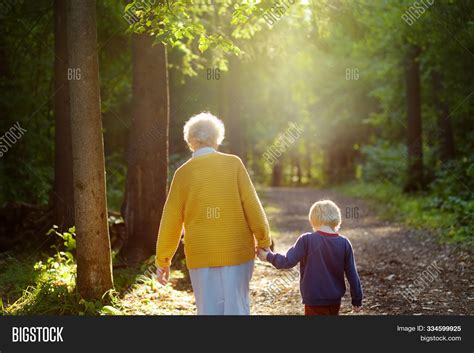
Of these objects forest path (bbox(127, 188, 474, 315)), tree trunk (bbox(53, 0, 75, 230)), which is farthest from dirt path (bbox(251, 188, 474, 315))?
tree trunk (bbox(53, 0, 75, 230))

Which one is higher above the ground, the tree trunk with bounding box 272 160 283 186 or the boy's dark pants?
the tree trunk with bounding box 272 160 283 186

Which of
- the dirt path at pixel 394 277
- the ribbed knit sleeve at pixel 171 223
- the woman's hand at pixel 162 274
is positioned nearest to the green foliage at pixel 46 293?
the woman's hand at pixel 162 274

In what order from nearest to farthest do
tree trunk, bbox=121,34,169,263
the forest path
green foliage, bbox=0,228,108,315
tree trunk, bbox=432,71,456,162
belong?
green foliage, bbox=0,228,108,315 < the forest path < tree trunk, bbox=121,34,169,263 < tree trunk, bbox=432,71,456,162

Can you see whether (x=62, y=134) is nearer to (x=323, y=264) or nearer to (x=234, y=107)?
(x=323, y=264)

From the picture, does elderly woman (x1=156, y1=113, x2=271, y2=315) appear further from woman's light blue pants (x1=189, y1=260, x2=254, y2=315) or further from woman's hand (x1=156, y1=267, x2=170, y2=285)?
woman's hand (x1=156, y1=267, x2=170, y2=285)

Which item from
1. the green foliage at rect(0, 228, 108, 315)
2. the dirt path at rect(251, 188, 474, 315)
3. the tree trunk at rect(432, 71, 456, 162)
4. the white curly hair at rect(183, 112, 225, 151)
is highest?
the tree trunk at rect(432, 71, 456, 162)

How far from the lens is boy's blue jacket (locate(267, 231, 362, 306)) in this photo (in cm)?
495

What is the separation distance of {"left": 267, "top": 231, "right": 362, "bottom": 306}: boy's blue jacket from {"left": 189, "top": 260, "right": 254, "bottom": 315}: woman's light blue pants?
43 cm

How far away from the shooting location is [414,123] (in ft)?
60.5

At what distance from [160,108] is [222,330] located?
5047mm

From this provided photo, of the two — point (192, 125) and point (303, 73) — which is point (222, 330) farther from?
point (303, 73)

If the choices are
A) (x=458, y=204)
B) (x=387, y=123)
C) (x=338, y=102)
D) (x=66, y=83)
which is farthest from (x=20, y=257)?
(x=338, y=102)

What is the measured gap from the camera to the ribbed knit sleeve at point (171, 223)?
15.7 ft

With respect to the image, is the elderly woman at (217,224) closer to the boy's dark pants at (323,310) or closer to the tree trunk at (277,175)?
the boy's dark pants at (323,310)
